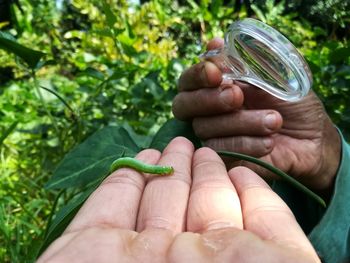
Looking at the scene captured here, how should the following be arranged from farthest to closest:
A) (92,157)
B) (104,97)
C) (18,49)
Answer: (104,97), (18,49), (92,157)

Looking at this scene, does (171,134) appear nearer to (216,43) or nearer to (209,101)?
(209,101)

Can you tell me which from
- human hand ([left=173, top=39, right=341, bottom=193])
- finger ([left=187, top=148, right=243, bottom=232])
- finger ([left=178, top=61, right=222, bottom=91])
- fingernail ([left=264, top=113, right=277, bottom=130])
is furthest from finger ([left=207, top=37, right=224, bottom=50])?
finger ([left=187, top=148, right=243, bottom=232])

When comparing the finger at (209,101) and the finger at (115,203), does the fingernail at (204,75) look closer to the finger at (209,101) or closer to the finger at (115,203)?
the finger at (209,101)

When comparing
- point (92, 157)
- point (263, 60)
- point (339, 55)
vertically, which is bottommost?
point (92, 157)

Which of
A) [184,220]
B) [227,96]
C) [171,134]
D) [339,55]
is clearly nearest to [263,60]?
[227,96]

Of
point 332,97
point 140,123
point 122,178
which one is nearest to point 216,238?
point 122,178

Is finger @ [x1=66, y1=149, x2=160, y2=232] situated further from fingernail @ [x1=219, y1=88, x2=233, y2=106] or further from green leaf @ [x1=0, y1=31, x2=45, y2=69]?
green leaf @ [x1=0, y1=31, x2=45, y2=69]
